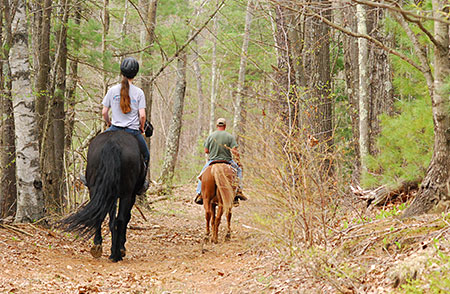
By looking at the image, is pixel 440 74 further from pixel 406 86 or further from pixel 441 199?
pixel 406 86

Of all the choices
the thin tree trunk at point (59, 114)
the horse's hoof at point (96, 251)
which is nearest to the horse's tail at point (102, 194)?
the horse's hoof at point (96, 251)

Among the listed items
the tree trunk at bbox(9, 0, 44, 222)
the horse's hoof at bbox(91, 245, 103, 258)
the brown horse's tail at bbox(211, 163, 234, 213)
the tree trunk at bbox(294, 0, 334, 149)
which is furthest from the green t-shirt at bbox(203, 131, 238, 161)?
the tree trunk at bbox(9, 0, 44, 222)

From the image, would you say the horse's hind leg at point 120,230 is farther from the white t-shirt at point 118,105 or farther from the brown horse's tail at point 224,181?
the brown horse's tail at point 224,181

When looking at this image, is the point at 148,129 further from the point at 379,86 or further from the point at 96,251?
the point at 379,86

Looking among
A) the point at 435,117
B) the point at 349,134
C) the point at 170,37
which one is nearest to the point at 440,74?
the point at 435,117

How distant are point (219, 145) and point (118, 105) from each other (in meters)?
2.61

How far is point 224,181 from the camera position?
30.1 feet

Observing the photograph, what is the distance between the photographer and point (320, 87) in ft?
33.6

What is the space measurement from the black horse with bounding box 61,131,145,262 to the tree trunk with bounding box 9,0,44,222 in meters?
1.25


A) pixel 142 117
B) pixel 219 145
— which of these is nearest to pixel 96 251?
pixel 142 117

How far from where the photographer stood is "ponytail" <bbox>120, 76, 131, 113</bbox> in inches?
298

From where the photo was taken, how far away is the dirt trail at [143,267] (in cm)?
556

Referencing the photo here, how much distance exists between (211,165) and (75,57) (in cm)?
387

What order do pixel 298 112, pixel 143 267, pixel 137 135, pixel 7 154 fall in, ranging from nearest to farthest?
1. pixel 143 267
2. pixel 137 135
3. pixel 7 154
4. pixel 298 112
